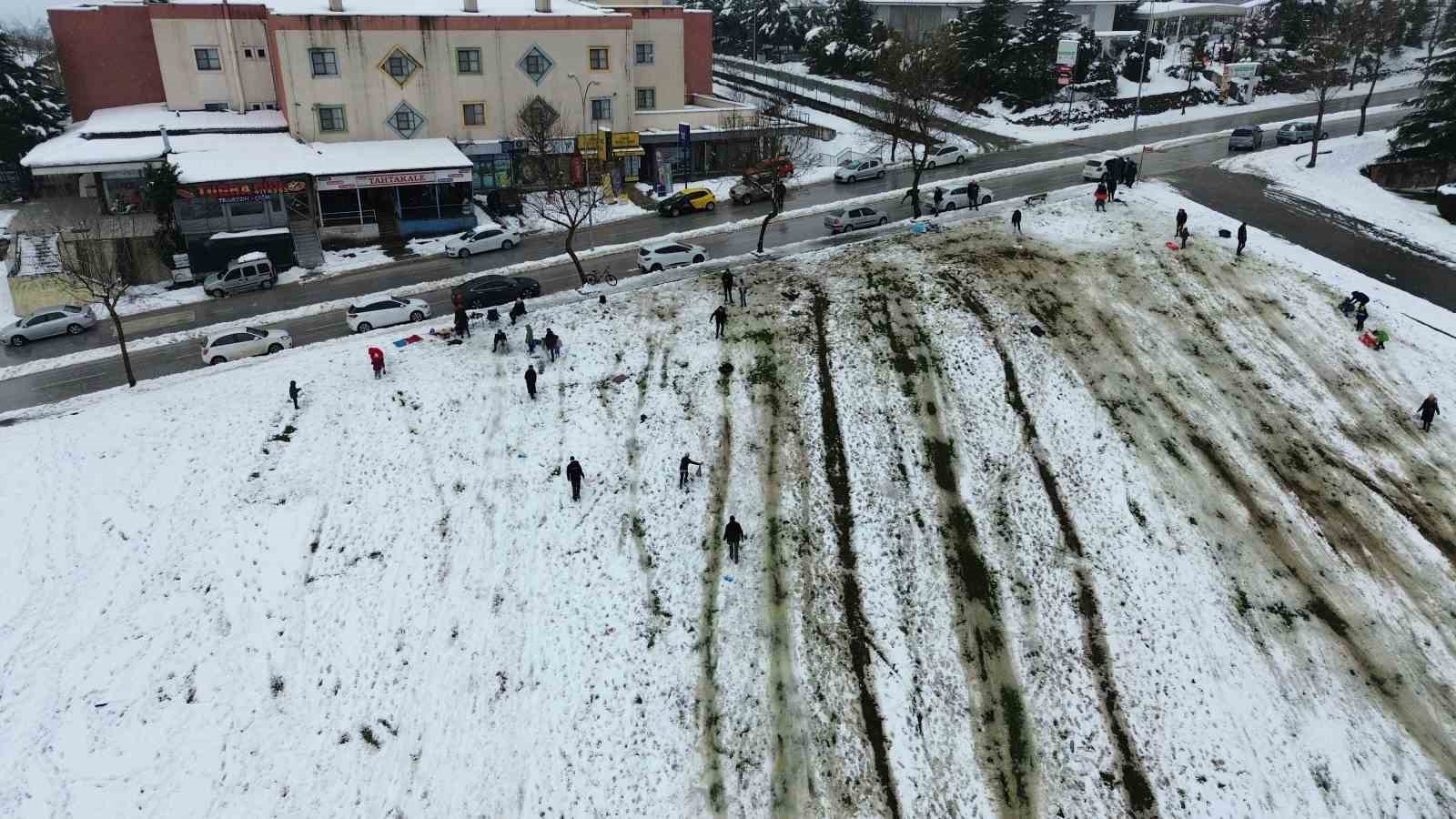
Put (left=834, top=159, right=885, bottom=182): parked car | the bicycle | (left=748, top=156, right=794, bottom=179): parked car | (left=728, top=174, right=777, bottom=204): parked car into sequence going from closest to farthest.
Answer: the bicycle < (left=728, top=174, right=777, bottom=204): parked car < (left=748, top=156, right=794, bottom=179): parked car < (left=834, top=159, right=885, bottom=182): parked car

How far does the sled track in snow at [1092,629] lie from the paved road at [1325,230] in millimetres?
18432

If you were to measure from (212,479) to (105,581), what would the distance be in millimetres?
4096

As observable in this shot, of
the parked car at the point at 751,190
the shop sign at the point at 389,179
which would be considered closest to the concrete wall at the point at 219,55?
the shop sign at the point at 389,179

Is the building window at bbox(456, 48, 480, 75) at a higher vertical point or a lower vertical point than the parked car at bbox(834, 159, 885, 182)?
higher

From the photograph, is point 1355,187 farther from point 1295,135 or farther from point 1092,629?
point 1092,629

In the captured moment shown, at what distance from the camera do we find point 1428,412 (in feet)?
95.6

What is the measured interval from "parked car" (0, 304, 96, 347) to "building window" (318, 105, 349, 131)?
18556 mm

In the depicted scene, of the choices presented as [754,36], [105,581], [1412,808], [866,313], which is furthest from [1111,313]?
[754,36]

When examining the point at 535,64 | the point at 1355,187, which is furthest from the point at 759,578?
the point at 1355,187

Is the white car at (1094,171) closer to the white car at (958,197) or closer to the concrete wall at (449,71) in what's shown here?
the white car at (958,197)

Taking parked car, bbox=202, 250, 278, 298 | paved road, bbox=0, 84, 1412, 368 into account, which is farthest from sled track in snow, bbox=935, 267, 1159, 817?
parked car, bbox=202, 250, 278, 298

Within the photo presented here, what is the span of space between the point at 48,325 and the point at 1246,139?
66586 millimetres

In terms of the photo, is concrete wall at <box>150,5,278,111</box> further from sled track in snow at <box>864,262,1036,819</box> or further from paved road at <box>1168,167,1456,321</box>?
paved road at <box>1168,167,1456,321</box>

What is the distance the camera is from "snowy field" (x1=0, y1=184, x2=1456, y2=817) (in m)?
19.4
